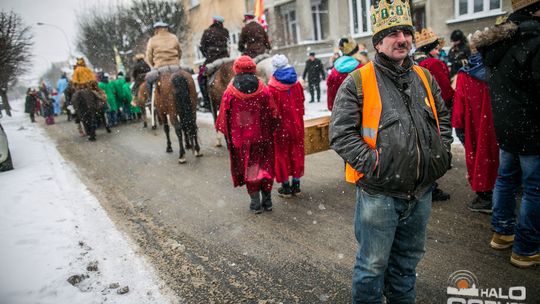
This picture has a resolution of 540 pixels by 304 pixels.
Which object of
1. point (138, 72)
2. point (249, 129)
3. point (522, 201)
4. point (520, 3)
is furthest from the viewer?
point (138, 72)

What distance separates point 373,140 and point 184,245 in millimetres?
2763

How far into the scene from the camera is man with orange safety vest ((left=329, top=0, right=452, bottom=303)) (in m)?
2.04

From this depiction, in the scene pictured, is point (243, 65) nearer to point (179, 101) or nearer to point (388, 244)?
point (388, 244)

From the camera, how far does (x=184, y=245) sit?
4.05 meters

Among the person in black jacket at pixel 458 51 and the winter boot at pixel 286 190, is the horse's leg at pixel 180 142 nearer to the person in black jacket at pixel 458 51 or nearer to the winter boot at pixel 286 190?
the winter boot at pixel 286 190

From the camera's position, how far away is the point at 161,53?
8281mm

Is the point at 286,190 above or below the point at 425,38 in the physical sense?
below

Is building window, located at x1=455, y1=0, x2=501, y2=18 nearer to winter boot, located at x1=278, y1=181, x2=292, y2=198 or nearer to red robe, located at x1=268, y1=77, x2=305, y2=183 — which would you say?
red robe, located at x1=268, y1=77, x2=305, y2=183

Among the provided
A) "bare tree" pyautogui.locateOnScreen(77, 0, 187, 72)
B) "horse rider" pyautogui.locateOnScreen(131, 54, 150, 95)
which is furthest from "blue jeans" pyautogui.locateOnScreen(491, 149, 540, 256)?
"bare tree" pyautogui.locateOnScreen(77, 0, 187, 72)

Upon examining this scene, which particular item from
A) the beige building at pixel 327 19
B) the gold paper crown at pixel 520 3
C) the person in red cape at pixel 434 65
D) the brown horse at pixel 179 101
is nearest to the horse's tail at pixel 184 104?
the brown horse at pixel 179 101

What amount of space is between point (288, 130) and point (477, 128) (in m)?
2.22

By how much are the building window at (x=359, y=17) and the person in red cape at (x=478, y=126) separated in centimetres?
1478

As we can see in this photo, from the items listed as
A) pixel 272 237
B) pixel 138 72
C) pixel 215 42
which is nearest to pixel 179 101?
pixel 215 42

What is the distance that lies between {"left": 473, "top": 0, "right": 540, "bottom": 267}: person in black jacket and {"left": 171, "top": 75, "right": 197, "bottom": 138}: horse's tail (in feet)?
18.7
